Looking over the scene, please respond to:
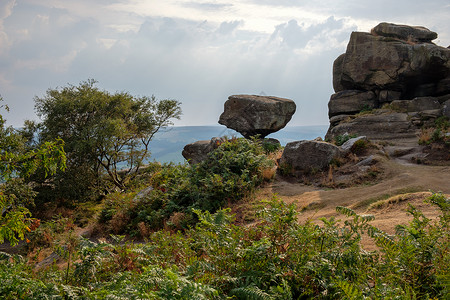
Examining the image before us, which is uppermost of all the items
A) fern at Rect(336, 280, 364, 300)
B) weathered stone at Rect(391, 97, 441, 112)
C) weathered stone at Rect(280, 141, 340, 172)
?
weathered stone at Rect(391, 97, 441, 112)

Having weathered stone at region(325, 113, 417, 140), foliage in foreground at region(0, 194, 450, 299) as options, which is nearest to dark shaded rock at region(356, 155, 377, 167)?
weathered stone at region(325, 113, 417, 140)

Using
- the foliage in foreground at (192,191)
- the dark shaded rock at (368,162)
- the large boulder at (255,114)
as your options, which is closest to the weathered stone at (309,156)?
the dark shaded rock at (368,162)

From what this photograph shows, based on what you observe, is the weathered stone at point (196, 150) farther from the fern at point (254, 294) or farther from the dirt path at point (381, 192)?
the fern at point (254, 294)

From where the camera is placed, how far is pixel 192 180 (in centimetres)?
1167

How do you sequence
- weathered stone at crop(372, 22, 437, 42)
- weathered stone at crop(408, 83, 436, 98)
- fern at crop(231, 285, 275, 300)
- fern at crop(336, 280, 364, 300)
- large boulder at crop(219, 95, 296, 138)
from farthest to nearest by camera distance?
1. weathered stone at crop(372, 22, 437, 42)
2. weathered stone at crop(408, 83, 436, 98)
3. large boulder at crop(219, 95, 296, 138)
4. fern at crop(231, 285, 275, 300)
5. fern at crop(336, 280, 364, 300)

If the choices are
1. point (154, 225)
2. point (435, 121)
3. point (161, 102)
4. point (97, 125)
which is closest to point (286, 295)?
point (154, 225)

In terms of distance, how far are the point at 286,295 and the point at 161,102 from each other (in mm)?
28558

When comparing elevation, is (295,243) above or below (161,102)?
below

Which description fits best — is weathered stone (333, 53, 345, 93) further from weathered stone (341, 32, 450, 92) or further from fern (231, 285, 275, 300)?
fern (231, 285, 275, 300)

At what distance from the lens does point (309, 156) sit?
13.0m

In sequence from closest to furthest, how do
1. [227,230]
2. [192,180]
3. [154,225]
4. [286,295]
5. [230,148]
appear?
[286,295]
[227,230]
[154,225]
[192,180]
[230,148]

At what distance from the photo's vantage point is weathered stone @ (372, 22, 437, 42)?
2566cm

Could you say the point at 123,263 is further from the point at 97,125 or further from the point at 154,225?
the point at 97,125

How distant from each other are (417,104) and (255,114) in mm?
10753
